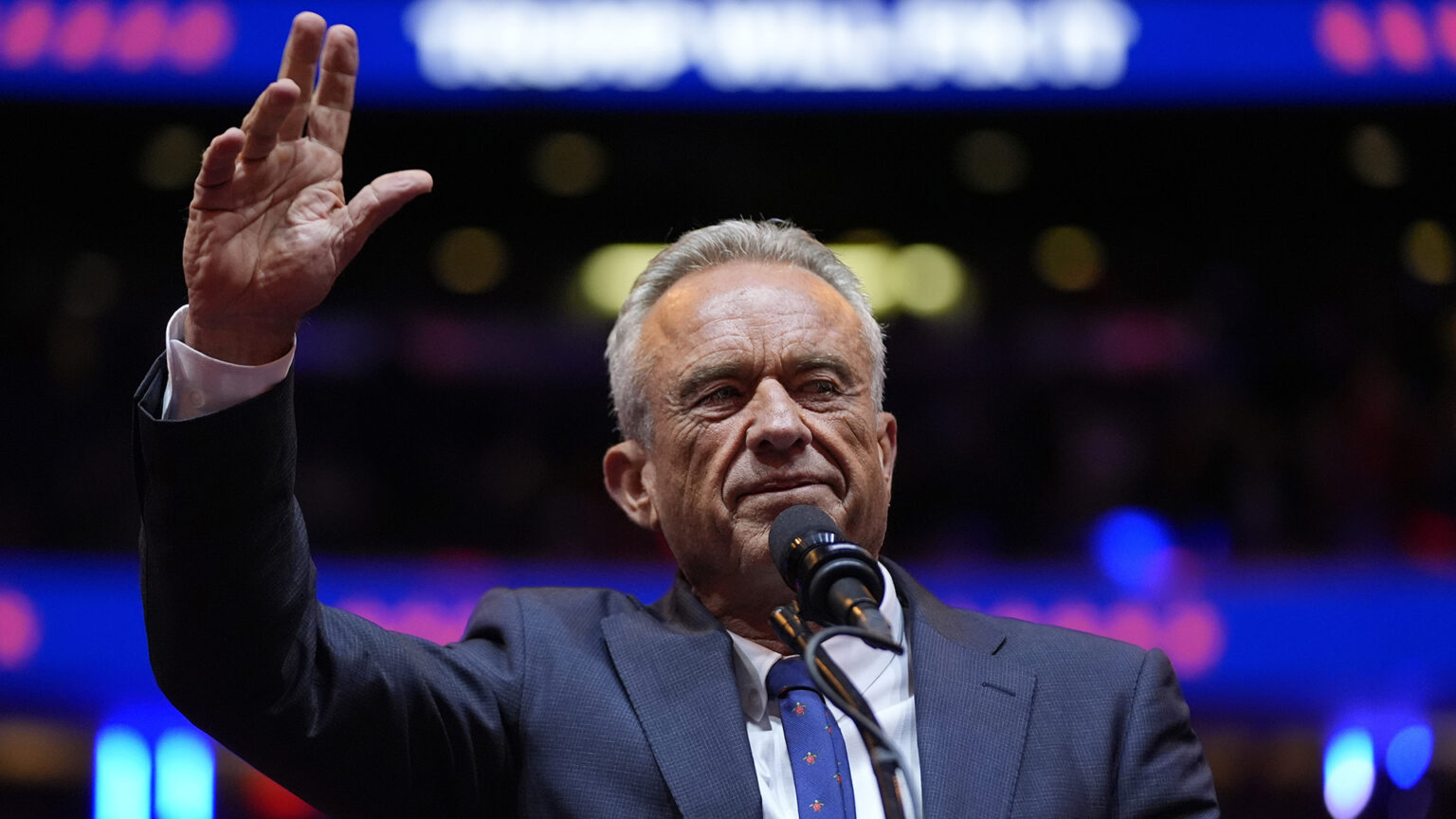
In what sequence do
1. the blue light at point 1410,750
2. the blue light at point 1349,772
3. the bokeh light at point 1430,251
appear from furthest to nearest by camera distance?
the bokeh light at point 1430,251 < the blue light at point 1410,750 < the blue light at point 1349,772

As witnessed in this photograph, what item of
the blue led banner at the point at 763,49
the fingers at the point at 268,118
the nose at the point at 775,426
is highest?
the blue led banner at the point at 763,49

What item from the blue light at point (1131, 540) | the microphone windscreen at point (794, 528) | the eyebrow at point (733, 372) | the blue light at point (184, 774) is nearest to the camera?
the microphone windscreen at point (794, 528)

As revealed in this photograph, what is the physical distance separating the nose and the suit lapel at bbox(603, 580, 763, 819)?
25 centimetres

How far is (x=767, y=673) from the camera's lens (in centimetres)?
170

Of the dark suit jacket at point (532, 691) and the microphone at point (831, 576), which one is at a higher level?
the microphone at point (831, 576)

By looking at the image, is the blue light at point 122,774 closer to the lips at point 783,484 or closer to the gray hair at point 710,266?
the gray hair at point 710,266

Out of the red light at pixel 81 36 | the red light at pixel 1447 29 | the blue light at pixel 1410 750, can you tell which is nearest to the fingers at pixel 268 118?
the red light at pixel 81 36

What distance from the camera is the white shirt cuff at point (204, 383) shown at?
53.2 inches

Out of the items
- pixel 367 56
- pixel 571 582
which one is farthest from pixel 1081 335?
pixel 367 56

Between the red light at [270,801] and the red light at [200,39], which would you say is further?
the red light at [200,39]

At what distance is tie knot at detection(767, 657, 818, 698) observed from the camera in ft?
5.41

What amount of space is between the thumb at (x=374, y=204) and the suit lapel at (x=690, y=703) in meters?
0.59

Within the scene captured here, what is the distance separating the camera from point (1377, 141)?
791 centimetres

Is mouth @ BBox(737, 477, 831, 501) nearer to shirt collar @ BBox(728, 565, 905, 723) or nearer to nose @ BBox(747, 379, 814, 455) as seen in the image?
nose @ BBox(747, 379, 814, 455)
